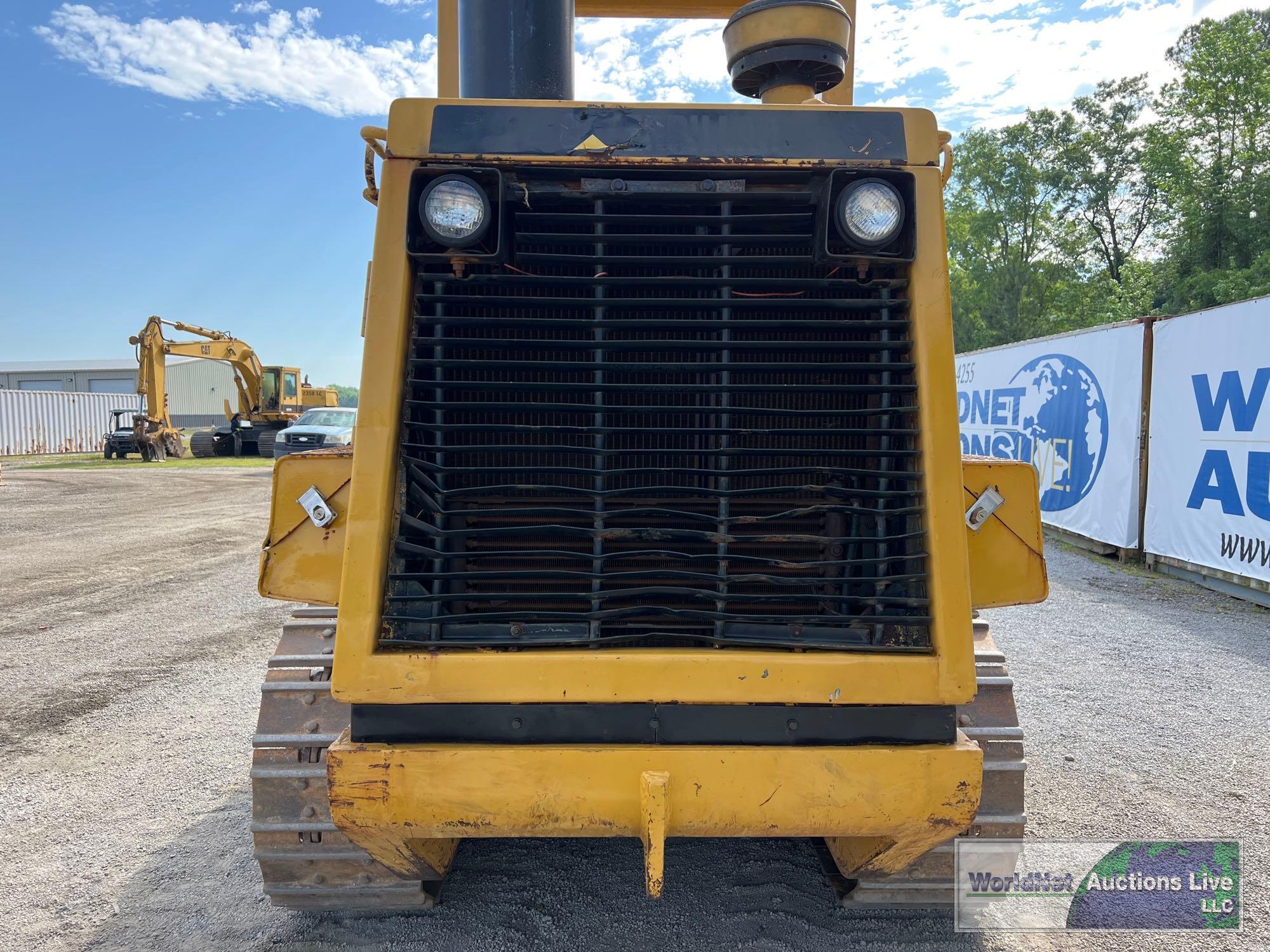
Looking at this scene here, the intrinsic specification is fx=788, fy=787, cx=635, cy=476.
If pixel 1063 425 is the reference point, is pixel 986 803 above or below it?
below

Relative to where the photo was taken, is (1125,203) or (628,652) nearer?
(628,652)

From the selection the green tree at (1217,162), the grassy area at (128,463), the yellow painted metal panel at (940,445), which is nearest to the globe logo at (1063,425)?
the yellow painted metal panel at (940,445)

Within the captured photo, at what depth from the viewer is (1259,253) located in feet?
79.2

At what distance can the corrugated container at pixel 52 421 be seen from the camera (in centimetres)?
3101

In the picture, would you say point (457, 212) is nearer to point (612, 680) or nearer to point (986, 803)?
point (612, 680)

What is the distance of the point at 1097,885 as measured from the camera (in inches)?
116

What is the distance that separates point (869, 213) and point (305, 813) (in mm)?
2332

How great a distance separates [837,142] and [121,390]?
223ft

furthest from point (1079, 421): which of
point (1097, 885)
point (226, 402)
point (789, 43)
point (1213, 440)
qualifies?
point (226, 402)

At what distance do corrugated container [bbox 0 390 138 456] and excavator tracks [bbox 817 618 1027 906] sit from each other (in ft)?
117

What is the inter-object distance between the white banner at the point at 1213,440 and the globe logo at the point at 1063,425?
3.71 feet

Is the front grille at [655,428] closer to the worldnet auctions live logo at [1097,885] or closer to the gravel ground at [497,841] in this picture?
the worldnet auctions live logo at [1097,885]

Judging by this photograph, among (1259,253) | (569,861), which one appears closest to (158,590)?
(569,861)

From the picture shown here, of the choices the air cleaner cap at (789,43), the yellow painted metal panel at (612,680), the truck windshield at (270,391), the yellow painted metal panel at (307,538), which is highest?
the truck windshield at (270,391)
